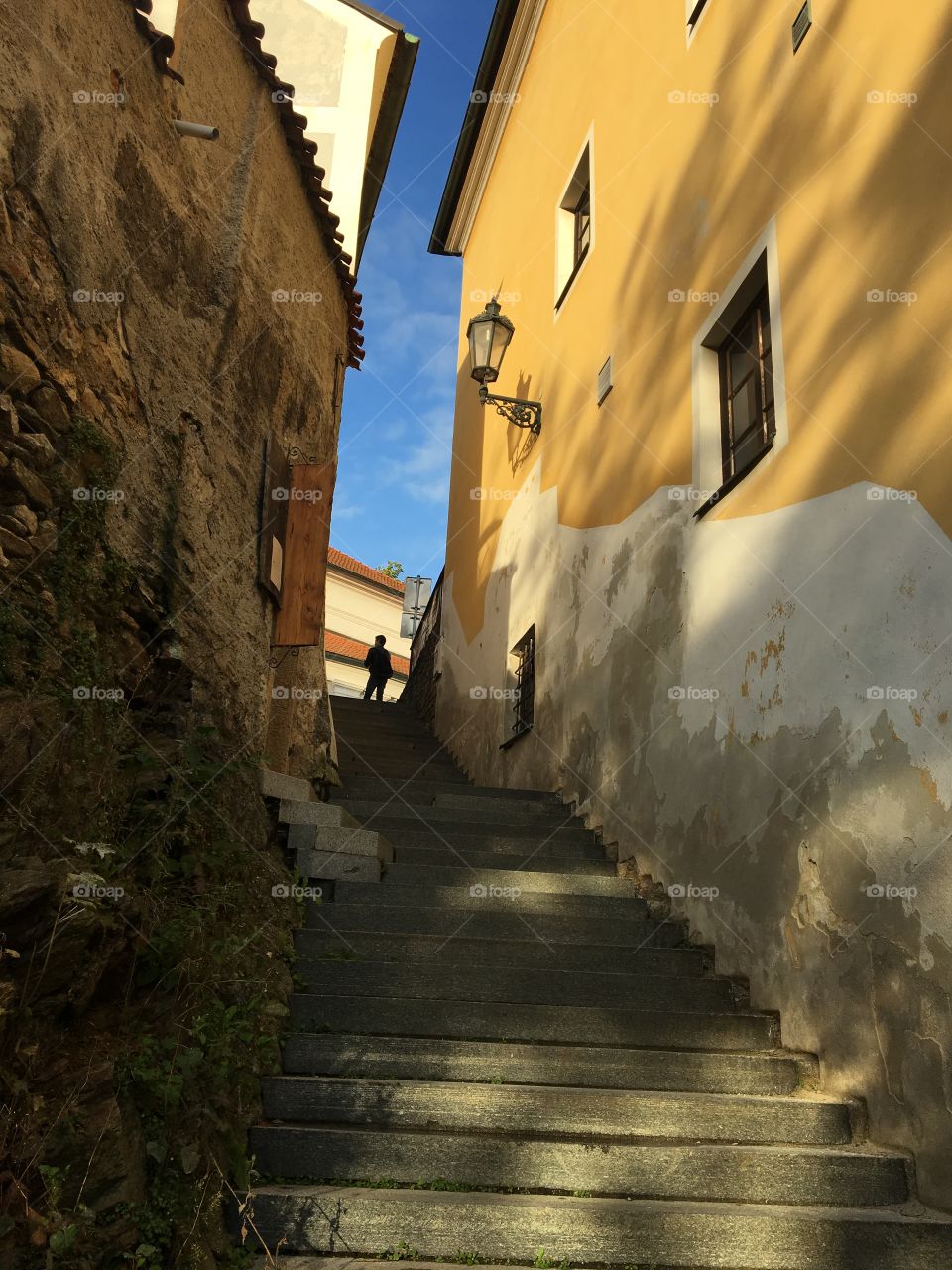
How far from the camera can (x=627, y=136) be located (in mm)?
7668

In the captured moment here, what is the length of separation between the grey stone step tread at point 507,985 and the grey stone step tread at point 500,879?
2.74 feet

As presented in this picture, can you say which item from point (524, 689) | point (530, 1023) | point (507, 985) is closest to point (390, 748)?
point (524, 689)

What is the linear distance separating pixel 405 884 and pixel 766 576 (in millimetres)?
2422

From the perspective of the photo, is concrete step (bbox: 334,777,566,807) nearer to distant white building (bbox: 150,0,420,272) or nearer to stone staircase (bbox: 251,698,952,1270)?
stone staircase (bbox: 251,698,952,1270)

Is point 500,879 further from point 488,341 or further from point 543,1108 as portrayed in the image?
point 488,341

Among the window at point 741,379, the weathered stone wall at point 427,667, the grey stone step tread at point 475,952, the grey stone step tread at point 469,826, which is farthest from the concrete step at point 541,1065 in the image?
the weathered stone wall at point 427,667

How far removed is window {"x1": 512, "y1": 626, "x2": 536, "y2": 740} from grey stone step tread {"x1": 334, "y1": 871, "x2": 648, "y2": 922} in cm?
357

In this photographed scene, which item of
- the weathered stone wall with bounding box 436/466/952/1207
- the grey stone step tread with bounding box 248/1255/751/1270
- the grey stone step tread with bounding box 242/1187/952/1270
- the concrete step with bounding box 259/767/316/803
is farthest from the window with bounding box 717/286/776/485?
the grey stone step tread with bounding box 248/1255/751/1270

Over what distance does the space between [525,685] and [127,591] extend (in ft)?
17.9

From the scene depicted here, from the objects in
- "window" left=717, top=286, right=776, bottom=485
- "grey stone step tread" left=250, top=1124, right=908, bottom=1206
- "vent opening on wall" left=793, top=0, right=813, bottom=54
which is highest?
"vent opening on wall" left=793, top=0, right=813, bottom=54

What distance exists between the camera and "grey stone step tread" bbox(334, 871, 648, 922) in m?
4.77

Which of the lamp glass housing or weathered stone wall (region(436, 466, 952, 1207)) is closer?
weathered stone wall (region(436, 466, 952, 1207))

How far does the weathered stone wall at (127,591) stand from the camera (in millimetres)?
2615

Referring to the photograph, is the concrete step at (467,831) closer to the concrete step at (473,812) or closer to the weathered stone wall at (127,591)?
the concrete step at (473,812)
